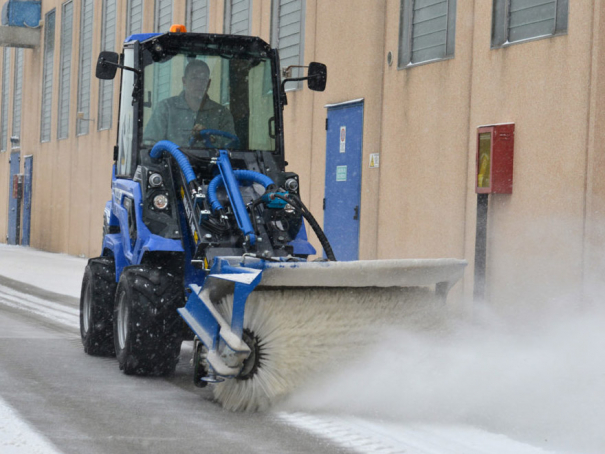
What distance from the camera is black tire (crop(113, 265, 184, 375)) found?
22.1ft

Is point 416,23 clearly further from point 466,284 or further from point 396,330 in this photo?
point 396,330

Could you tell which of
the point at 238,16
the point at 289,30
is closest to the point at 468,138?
the point at 289,30

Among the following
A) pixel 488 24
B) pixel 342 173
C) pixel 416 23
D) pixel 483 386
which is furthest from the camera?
pixel 342 173

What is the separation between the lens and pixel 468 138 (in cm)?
1058

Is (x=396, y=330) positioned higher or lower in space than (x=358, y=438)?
higher

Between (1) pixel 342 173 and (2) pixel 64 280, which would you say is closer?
(1) pixel 342 173

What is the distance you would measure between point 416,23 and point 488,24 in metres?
1.77

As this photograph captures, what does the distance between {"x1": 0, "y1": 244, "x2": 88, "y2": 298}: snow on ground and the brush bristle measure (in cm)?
818

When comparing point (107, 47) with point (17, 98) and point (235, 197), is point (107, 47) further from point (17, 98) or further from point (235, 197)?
point (235, 197)

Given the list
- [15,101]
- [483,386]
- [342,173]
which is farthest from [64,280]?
[15,101]

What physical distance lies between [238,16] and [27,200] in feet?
49.1

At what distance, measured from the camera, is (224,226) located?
22.1 ft

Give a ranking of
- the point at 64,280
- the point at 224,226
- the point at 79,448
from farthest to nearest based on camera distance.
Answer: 1. the point at 64,280
2. the point at 224,226
3. the point at 79,448

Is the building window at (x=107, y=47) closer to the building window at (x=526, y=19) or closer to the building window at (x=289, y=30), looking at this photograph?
the building window at (x=289, y=30)
